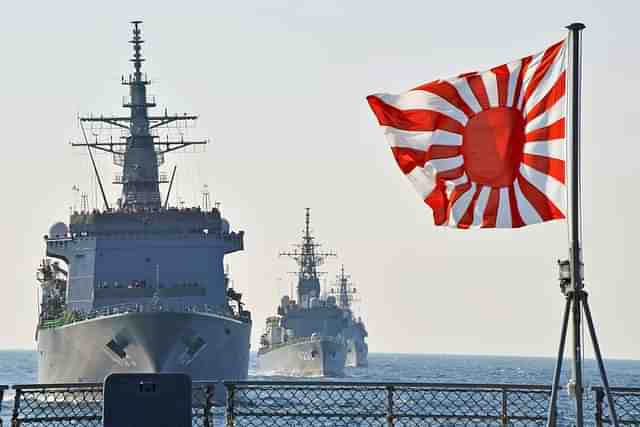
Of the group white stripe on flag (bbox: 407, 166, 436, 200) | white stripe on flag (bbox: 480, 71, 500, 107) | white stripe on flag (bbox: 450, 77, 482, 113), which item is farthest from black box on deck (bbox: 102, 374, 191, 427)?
white stripe on flag (bbox: 480, 71, 500, 107)

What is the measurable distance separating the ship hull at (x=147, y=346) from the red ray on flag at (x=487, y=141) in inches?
1810

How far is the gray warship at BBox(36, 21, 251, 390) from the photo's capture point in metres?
61.8

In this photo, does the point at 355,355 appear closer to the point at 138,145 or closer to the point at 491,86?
the point at 138,145

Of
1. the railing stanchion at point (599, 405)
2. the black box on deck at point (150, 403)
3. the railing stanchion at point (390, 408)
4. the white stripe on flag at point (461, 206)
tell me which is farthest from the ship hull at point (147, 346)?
the black box on deck at point (150, 403)

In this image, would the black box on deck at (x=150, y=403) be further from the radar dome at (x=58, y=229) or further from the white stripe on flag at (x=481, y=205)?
the radar dome at (x=58, y=229)

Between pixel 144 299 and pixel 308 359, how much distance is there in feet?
231

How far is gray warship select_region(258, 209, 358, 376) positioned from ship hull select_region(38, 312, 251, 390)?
68835 millimetres

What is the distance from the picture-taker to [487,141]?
14.4 metres

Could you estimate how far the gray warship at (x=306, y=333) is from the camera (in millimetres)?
135625

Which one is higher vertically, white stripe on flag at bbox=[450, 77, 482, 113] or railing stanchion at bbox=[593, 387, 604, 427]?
white stripe on flag at bbox=[450, 77, 482, 113]

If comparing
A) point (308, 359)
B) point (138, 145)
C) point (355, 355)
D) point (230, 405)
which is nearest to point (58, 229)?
point (138, 145)

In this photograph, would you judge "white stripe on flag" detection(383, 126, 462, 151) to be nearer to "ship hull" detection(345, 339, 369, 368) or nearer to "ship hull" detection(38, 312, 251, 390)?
"ship hull" detection(38, 312, 251, 390)

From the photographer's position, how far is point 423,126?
48.1ft

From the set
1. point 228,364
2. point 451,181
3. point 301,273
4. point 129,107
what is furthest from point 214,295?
point 301,273
